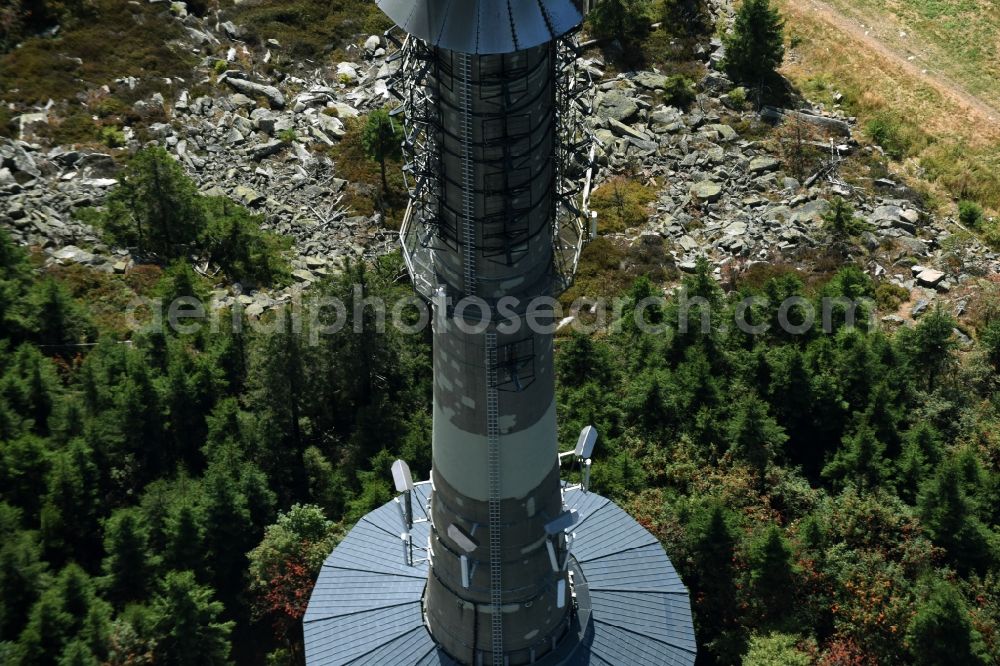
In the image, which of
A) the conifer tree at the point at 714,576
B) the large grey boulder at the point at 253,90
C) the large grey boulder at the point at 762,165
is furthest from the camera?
the large grey boulder at the point at 253,90

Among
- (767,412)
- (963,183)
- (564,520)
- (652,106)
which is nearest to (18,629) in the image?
(564,520)

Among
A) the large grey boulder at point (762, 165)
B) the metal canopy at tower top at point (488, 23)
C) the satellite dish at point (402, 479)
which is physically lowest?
the large grey boulder at point (762, 165)

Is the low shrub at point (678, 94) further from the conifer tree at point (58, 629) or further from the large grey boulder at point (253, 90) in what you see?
the conifer tree at point (58, 629)

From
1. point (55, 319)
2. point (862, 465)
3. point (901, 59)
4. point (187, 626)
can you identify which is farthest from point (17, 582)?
point (901, 59)

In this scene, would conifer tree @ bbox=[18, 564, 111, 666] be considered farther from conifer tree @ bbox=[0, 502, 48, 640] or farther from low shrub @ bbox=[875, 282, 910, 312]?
low shrub @ bbox=[875, 282, 910, 312]

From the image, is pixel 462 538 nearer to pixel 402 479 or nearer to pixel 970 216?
pixel 402 479

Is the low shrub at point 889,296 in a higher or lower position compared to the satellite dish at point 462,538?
lower

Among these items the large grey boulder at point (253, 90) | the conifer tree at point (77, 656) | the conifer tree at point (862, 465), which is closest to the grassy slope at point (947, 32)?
the conifer tree at point (862, 465)
